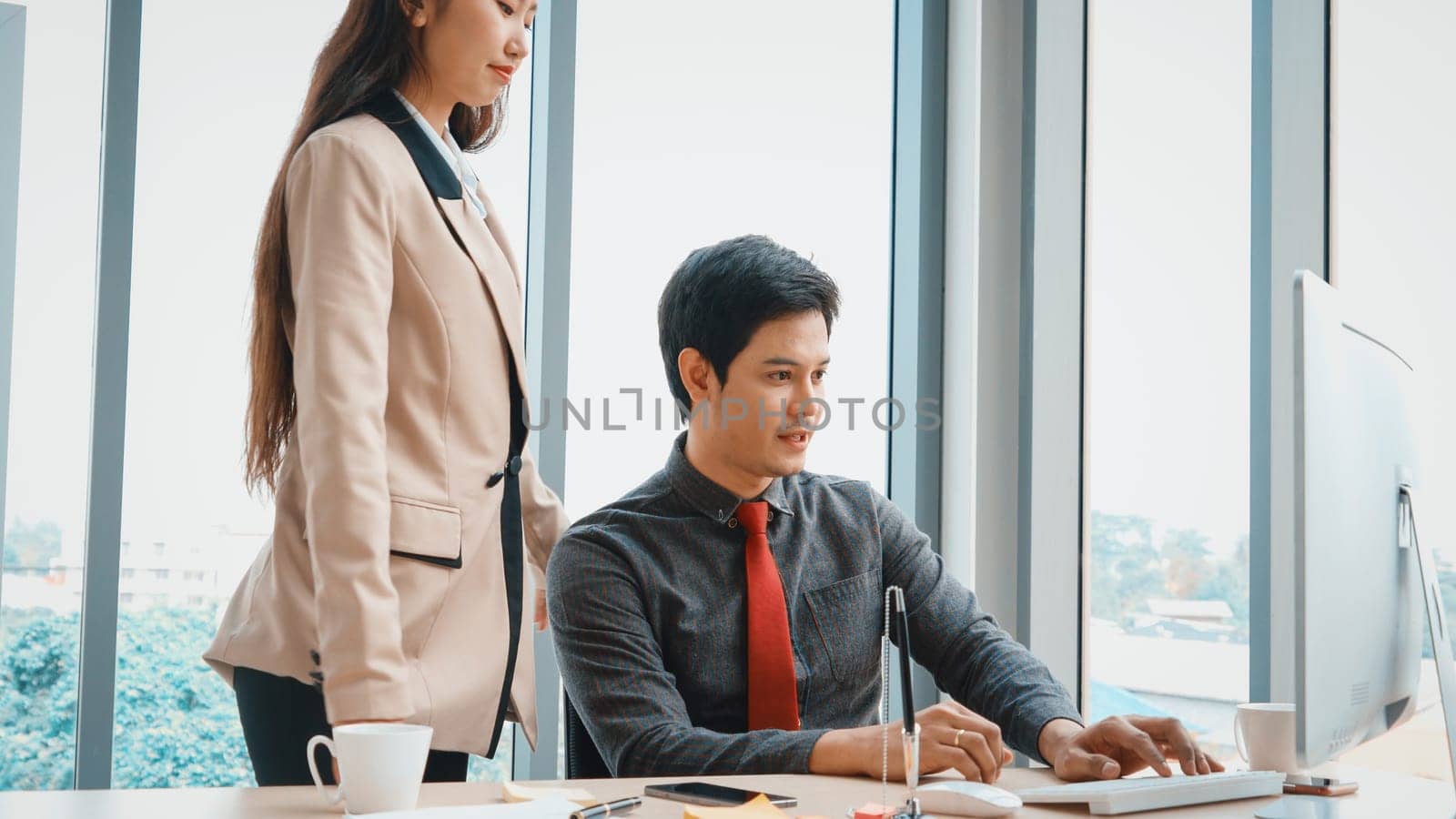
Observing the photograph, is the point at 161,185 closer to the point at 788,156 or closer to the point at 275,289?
the point at 275,289

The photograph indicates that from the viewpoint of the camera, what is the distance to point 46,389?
2088mm

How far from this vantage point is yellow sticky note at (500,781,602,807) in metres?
1.06

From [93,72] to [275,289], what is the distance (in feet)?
3.14

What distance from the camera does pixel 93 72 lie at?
214cm

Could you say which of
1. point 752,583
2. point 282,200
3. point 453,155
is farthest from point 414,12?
point 752,583

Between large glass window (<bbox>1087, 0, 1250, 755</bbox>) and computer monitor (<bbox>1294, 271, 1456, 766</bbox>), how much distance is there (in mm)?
787

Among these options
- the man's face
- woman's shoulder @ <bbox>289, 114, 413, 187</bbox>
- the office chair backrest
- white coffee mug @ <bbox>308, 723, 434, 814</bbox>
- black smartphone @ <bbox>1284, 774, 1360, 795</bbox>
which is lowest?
the office chair backrest

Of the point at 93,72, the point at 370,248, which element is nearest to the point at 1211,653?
the point at 370,248

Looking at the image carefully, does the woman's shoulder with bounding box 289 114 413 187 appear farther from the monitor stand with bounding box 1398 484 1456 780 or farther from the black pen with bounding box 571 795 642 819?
the monitor stand with bounding box 1398 484 1456 780

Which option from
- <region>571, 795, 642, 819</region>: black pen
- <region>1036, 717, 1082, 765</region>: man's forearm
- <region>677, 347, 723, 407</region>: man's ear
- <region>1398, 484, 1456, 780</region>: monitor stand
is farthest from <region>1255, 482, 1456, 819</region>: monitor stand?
<region>677, 347, 723, 407</region>: man's ear

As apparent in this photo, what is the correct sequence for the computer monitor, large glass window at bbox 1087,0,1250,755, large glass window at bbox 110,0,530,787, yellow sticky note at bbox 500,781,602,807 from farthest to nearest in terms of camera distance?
large glass window at bbox 110,0,530,787
large glass window at bbox 1087,0,1250,755
yellow sticky note at bbox 500,781,602,807
the computer monitor

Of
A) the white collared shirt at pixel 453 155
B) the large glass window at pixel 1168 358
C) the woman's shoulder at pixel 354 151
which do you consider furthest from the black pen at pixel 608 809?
the large glass window at pixel 1168 358

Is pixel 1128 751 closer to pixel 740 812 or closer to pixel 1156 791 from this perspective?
pixel 1156 791

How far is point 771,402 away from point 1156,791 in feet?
2.28
